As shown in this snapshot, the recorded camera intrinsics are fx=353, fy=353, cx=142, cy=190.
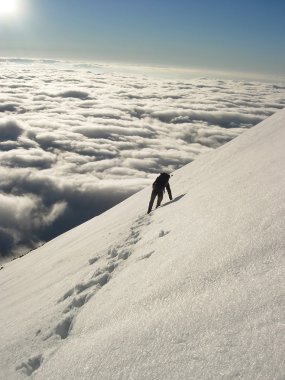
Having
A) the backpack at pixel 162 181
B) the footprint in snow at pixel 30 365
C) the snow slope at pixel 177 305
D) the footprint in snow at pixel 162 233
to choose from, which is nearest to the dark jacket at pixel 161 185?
the backpack at pixel 162 181

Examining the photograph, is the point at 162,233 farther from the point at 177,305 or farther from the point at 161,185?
the point at 161,185

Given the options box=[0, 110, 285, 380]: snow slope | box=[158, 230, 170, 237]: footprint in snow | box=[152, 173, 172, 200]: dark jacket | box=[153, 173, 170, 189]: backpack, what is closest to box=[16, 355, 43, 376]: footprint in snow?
box=[0, 110, 285, 380]: snow slope

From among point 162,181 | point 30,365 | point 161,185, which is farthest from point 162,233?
point 162,181

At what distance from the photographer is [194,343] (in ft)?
10.3

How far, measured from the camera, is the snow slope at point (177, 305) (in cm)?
296

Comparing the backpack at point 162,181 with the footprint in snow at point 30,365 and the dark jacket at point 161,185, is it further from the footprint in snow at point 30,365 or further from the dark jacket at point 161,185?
the footprint in snow at point 30,365

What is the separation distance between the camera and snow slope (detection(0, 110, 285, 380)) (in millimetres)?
2963

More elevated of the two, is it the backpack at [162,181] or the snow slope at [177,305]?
the snow slope at [177,305]

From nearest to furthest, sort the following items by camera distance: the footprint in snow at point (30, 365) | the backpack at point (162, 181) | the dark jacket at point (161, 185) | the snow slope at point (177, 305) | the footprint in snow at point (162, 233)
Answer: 1. the snow slope at point (177, 305)
2. the footprint in snow at point (30, 365)
3. the footprint in snow at point (162, 233)
4. the dark jacket at point (161, 185)
5. the backpack at point (162, 181)

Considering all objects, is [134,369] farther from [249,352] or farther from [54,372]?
[54,372]

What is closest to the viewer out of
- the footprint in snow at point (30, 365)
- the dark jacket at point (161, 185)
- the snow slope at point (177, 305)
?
the snow slope at point (177, 305)

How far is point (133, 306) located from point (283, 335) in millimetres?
2254

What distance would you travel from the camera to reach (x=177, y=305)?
3910mm

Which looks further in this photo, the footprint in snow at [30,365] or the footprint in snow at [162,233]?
the footprint in snow at [162,233]
